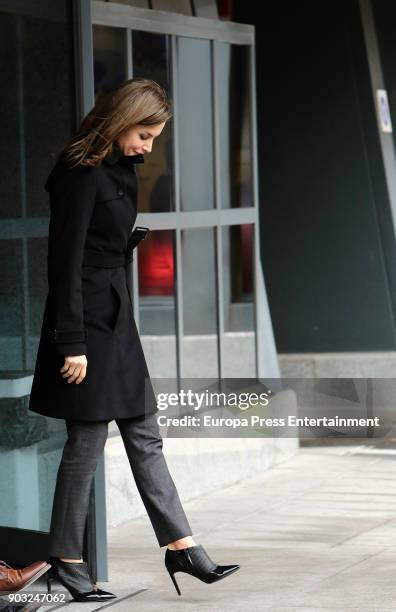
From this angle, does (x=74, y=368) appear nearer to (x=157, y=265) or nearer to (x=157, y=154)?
(x=157, y=265)

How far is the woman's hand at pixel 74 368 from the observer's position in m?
5.30

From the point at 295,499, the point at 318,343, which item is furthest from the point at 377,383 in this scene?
the point at 318,343

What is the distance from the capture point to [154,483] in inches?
219

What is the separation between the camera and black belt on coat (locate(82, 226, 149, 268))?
542cm

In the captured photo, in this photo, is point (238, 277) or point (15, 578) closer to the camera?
point (15, 578)

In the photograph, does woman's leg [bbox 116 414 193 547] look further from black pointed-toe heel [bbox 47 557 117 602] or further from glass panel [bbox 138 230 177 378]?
glass panel [bbox 138 230 177 378]

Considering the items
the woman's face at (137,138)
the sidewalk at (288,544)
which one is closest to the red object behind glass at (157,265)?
the sidewalk at (288,544)

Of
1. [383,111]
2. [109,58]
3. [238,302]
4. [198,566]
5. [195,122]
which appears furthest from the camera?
[383,111]

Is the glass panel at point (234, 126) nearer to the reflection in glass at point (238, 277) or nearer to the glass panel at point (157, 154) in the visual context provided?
the reflection in glass at point (238, 277)

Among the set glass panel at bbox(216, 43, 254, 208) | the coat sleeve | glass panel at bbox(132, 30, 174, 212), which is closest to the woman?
the coat sleeve

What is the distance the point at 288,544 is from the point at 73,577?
1555mm

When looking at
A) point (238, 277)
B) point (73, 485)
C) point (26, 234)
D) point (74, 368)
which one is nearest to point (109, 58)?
point (238, 277)

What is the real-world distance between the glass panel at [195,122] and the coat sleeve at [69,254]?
10.2 feet

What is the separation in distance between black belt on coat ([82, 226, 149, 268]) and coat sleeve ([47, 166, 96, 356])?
0.11 metres
